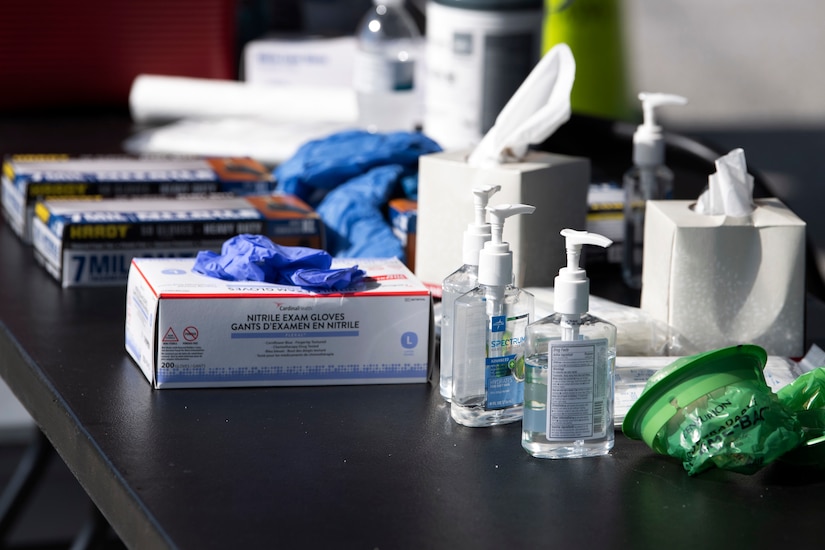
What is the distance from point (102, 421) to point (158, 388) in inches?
2.8

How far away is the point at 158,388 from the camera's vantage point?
0.91 m

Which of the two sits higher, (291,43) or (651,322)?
(291,43)

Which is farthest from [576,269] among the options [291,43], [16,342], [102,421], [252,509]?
[291,43]

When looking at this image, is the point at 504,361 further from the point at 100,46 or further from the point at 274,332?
the point at 100,46

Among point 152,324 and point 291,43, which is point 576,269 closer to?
point 152,324

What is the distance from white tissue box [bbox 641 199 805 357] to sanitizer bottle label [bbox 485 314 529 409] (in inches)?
6.3

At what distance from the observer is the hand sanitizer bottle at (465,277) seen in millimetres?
860

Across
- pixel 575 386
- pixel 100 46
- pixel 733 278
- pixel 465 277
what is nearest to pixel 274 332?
pixel 465 277

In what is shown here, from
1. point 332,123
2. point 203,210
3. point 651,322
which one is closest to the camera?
point 651,322

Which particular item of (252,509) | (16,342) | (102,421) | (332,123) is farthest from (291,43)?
(252,509)

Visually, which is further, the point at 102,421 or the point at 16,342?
the point at 16,342

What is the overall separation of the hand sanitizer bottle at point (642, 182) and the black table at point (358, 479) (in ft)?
1.13

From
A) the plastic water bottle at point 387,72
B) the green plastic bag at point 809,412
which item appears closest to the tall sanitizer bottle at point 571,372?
the green plastic bag at point 809,412

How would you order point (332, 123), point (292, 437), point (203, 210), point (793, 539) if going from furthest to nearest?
point (332, 123)
point (203, 210)
point (292, 437)
point (793, 539)
